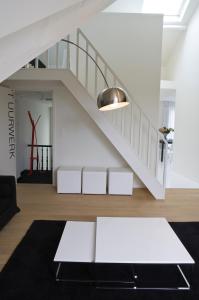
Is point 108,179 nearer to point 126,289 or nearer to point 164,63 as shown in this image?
point 126,289

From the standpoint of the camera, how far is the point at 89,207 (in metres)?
4.53

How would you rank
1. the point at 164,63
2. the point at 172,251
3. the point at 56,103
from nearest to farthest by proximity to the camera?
the point at 172,251
the point at 56,103
the point at 164,63

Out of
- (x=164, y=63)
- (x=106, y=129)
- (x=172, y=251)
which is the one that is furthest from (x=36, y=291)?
(x=164, y=63)

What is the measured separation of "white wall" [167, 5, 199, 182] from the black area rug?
3706 millimetres

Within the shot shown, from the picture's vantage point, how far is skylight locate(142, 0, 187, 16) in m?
6.50

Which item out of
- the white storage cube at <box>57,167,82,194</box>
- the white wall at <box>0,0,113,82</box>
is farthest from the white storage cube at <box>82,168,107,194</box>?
the white wall at <box>0,0,113,82</box>

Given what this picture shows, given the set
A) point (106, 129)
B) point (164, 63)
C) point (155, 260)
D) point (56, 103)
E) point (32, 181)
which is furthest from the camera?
point (164, 63)

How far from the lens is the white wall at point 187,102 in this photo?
6.44 meters

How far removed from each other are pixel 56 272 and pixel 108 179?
2.89m

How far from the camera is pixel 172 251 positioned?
2.37 metres

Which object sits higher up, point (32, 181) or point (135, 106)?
point (135, 106)

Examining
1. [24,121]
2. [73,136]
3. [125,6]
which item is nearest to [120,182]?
[73,136]

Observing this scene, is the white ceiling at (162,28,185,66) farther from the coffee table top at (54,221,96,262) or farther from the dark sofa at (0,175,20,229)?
the coffee table top at (54,221,96,262)

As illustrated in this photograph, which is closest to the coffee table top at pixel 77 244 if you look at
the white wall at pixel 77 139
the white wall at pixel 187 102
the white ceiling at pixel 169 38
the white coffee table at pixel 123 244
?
the white coffee table at pixel 123 244
